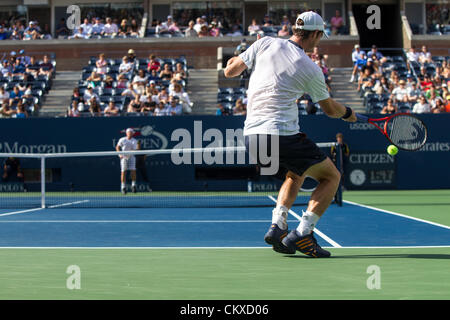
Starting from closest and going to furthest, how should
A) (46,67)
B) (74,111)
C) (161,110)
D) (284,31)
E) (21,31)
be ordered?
1. (161,110)
2. (74,111)
3. (46,67)
4. (284,31)
5. (21,31)

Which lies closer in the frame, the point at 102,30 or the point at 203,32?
the point at 203,32

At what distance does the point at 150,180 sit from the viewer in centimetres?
1820

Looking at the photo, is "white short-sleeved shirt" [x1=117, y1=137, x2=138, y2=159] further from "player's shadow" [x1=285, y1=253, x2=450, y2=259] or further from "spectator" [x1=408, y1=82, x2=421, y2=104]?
"player's shadow" [x1=285, y1=253, x2=450, y2=259]

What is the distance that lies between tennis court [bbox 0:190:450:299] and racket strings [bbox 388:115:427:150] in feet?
3.32

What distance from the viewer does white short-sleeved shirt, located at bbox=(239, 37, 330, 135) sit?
582 centimetres

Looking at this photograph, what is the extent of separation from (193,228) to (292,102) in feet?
12.7

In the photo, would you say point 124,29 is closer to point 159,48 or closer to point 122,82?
point 159,48

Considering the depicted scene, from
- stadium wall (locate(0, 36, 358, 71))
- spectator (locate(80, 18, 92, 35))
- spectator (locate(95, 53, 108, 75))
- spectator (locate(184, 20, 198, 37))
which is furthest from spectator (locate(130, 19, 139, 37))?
spectator (locate(95, 53, 108, 75))

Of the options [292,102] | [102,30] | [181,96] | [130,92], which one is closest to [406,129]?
[292,102]

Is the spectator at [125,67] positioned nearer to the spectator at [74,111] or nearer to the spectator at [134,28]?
the spectator at [74,111]

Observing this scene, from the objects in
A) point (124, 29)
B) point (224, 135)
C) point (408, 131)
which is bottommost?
point (224, 135)

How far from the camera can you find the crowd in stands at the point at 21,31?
28.5 m

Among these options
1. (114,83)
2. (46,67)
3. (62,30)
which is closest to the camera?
(114,83)
